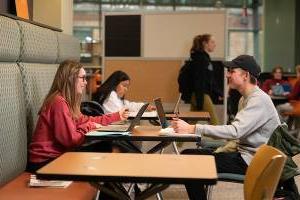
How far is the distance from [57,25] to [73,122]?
2.83m

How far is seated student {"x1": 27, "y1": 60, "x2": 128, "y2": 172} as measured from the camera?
3092mm

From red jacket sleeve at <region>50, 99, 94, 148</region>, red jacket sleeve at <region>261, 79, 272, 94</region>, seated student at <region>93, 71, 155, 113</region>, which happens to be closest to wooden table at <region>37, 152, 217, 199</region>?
red jacket sleeve at <region>50, 99, 94, 148</region>

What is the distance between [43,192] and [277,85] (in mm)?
7218

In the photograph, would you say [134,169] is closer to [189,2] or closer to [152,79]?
[152,79]

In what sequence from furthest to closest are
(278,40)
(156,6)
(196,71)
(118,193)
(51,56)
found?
(156,6) < (278,40) < (196,71) < (51,56) < (118,193)

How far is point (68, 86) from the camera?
3311 millimetres

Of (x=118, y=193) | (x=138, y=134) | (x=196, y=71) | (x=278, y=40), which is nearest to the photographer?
(x=118, y=193)

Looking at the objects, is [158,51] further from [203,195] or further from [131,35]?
[203,195]

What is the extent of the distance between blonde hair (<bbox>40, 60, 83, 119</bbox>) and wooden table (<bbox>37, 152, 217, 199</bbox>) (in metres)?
0.87

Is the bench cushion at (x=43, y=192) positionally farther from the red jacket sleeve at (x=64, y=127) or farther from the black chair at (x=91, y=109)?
the black chair at (x=91, y=109)

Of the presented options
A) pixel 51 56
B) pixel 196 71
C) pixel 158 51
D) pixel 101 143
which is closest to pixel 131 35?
pixel 158 51

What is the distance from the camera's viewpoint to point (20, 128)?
317 cm

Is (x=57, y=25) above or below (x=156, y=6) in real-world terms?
below

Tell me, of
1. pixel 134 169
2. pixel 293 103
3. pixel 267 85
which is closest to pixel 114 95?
pixel 134 169
